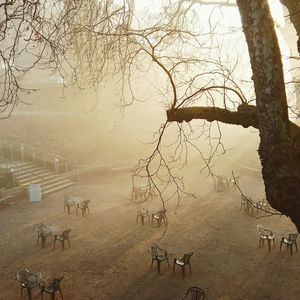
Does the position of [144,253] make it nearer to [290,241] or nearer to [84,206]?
[290,241]

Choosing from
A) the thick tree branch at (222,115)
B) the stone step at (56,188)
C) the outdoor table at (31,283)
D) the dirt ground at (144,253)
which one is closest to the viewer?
the thick tree branch at (222,115)

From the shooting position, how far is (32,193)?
2070 centimetres

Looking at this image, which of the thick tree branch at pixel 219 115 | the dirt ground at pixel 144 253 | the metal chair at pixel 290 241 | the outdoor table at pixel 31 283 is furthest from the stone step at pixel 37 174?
the thick tree branch at pixel 219 115

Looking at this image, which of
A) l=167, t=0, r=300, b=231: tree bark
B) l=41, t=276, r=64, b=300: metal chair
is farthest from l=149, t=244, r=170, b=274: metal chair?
l=167, t=0, r=300, b=231: tree bark

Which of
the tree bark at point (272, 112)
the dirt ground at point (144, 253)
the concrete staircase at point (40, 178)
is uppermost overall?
the tree bark at point (272, 112)

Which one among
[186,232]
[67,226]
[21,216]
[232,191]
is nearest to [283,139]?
[186,232]

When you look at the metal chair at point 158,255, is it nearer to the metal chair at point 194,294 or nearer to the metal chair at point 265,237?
the metal chair at point 194,294

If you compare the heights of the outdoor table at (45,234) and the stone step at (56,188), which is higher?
the stone step at (56,188)

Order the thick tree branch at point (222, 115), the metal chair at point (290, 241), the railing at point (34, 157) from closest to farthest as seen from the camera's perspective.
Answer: the thick tree branch at point (222, 115) < the metal chair at point (290, 241) < the railing at point (34, 157)

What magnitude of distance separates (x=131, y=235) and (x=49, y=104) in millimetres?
30436

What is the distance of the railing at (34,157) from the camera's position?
25562 mm

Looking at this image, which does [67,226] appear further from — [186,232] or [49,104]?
[49,104]

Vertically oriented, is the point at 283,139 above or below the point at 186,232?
above

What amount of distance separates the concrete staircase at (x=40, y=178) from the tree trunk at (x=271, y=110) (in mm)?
19634
